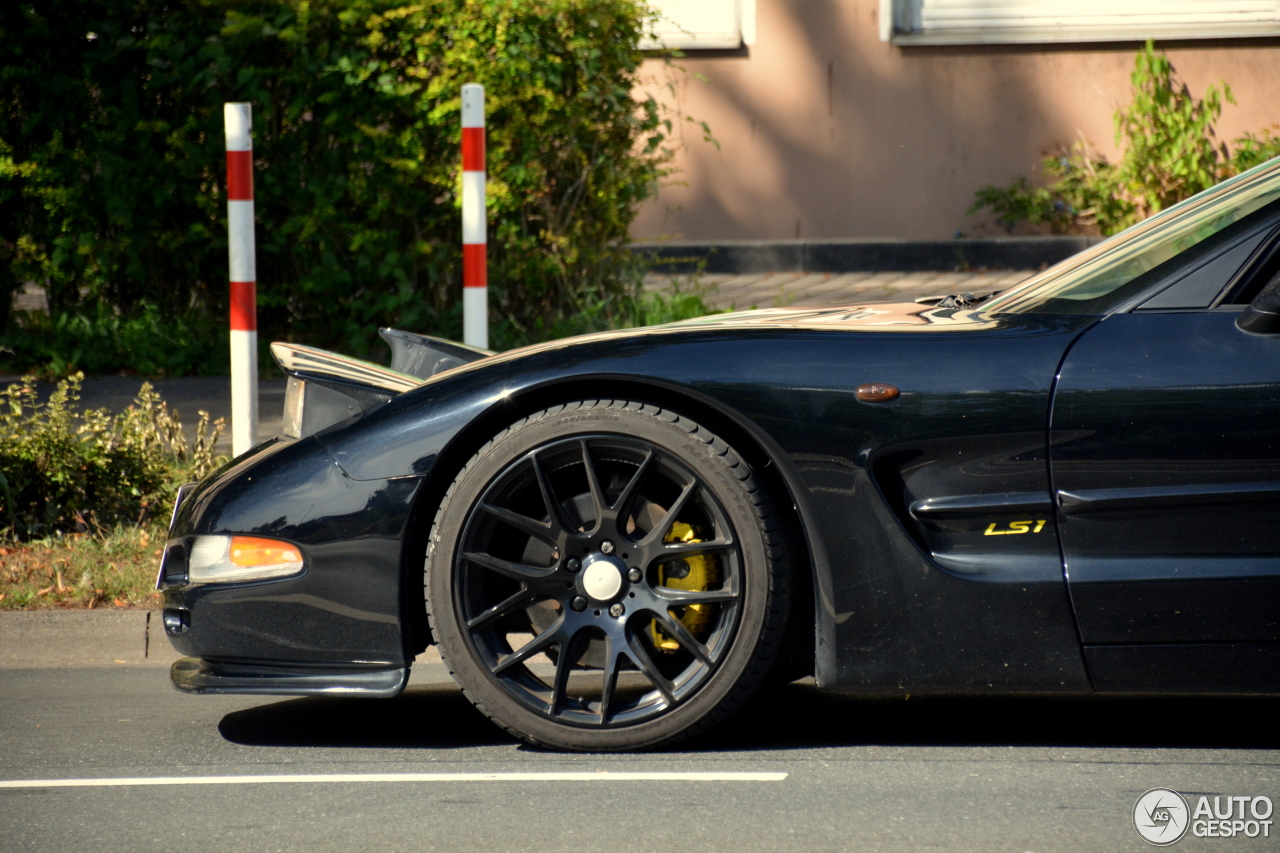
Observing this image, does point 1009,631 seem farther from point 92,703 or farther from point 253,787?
point 92,703

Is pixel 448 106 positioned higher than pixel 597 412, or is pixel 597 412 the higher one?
pixel 448 106

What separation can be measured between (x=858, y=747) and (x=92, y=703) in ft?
6.50

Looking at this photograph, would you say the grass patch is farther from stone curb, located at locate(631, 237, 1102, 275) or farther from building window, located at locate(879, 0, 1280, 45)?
building window, located at locate(879, 0, 1280, 45)

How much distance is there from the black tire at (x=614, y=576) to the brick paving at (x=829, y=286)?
540cm

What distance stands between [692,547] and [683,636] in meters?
0.19

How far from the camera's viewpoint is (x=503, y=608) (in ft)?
10.0

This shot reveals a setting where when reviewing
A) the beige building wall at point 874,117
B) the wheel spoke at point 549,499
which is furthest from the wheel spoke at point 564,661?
the beige building wall at point 874,117

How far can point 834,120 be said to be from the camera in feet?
36.0

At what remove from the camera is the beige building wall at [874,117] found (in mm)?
10633

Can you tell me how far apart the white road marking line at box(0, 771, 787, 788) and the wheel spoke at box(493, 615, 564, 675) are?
23 centimetres

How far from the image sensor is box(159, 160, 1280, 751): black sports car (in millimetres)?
2873

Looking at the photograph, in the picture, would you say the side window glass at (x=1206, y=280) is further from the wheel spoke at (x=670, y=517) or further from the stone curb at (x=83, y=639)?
the stone curb at (x=83, y=639)

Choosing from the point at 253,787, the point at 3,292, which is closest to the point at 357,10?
the point at 3,292

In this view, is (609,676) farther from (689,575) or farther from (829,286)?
(829,286)
